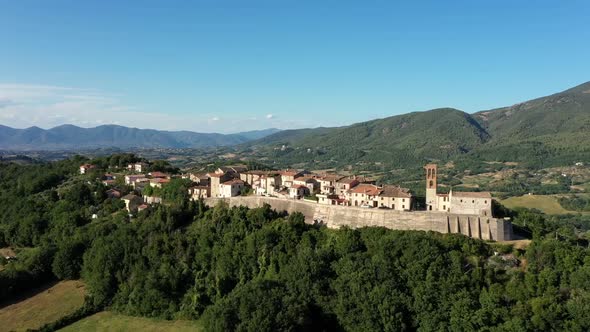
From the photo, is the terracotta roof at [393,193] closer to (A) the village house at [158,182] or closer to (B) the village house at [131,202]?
(A) the village house at [158,182]

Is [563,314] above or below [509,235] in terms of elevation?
below

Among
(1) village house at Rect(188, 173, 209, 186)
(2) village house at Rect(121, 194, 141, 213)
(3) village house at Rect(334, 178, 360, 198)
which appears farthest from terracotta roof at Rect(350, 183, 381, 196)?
(2) village house at Rect(121, 194, 141, 213)

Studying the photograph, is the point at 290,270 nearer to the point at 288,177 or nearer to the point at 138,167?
the point at 288,177

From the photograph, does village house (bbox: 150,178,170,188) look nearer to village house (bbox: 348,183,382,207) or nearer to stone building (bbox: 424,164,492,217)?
village house (bbox: 348,183,382,207)

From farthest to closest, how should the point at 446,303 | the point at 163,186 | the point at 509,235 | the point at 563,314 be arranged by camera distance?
1. the point at 163,186
2. the point at 509,235
3. the point at 446,303
4. the point at 563,314

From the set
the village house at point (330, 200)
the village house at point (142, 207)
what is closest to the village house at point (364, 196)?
the village house at point (330, 200)

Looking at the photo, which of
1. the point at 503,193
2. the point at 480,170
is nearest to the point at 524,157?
the point at 480,170

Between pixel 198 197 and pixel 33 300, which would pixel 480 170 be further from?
pixel 33 300
